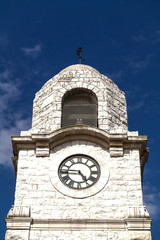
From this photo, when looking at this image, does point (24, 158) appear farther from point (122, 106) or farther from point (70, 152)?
point (122, 106)

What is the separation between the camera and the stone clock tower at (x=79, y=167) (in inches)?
875

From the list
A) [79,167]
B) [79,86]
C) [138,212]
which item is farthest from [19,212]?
[79,86]

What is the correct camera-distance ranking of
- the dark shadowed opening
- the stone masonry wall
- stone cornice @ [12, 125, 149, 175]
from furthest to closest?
1. the dark shadowed opening
2. the stone masonry wall
3. stone cornice @ [12, 125, 149, 175]

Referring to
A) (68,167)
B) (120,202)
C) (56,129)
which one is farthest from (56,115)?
(120,202)

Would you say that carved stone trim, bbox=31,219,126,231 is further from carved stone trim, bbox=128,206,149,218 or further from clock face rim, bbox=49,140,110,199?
clock face rim, bbox=49,140,110,199

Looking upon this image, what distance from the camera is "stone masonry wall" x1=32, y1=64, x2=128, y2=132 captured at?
25.6 meters

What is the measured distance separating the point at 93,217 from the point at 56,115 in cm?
498

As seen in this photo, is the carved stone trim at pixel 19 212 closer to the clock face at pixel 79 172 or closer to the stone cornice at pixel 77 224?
the stone cornice at pixel 77 224

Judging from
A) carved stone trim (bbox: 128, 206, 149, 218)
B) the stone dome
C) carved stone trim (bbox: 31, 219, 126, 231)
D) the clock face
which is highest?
the stone dome

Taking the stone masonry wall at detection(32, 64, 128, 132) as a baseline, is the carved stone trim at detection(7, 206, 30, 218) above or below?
below

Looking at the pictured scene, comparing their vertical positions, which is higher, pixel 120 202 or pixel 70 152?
pixel 70 152

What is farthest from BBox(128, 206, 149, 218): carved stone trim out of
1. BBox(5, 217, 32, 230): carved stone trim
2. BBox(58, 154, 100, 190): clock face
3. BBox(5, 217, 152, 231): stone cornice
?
BBox(5, 217, 32, 230): carved stone trim

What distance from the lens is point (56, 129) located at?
81.7ft

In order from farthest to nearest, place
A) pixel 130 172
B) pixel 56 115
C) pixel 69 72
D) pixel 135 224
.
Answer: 1. pixel 69 72
2. pixel 56 115
3. pixel 130 172
4. pixel 135 224
